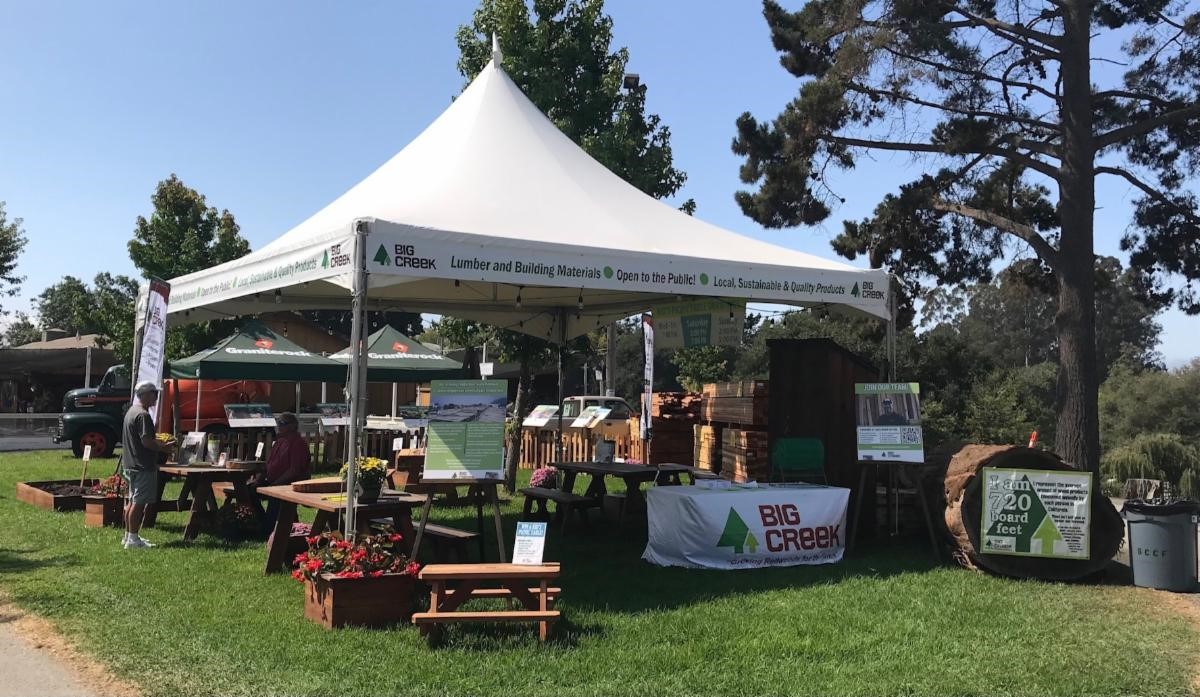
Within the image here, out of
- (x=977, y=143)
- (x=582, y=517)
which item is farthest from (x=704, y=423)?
(x=977, y=143)


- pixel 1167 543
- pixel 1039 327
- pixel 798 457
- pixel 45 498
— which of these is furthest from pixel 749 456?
pixel 1039 327

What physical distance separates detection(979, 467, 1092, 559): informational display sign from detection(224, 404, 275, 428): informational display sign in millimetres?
13902

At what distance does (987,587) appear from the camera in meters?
7.53

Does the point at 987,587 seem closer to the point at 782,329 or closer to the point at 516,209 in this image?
the point at 516,209

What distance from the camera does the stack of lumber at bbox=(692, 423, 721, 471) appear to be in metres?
12.9

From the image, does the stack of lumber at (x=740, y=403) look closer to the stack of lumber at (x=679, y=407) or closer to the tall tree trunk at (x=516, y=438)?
the stack of lumber at (x=679, y=407)

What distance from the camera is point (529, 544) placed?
617cm

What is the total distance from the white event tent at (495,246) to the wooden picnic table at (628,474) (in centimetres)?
208

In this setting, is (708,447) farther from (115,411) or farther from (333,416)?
(115,411)

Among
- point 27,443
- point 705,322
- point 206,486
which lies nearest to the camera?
point 206,486

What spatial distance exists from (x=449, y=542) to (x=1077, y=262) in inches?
404

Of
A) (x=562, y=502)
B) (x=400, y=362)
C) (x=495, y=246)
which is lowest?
(x=562, y=502)

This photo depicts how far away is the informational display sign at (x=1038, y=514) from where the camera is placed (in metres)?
7.81

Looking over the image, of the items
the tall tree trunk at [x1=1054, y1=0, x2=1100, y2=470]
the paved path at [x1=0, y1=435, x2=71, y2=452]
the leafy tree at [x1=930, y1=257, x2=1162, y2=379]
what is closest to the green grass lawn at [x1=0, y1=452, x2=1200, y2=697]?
the tall tree trunk at [x1=1054, y1=0, x2=1100, y2=470]
